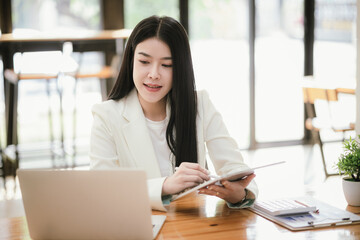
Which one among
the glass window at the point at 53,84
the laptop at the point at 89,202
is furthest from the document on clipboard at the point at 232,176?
the glass window at the point at 53,84

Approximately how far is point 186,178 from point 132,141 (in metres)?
0.43

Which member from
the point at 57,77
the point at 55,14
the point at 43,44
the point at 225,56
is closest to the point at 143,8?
the point at 55,14

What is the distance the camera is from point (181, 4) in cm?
548

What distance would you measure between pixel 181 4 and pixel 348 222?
4.16m

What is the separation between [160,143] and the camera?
2.15m

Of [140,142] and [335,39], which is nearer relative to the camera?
[140,142]

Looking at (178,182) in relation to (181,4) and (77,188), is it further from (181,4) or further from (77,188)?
(181,4)

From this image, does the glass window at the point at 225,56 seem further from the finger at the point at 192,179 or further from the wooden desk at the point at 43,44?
the finger at the point at 192,179

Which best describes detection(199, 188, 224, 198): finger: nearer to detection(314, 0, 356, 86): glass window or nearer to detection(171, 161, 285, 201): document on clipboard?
detection(171, 161, 285, 201): document on clipboard

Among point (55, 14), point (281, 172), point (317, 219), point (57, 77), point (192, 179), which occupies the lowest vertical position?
point (281, 172)

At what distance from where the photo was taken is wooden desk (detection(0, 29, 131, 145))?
14.4 feet

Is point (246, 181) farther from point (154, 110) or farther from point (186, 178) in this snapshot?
point (154, 110)

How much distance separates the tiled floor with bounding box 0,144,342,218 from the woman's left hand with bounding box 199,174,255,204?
1.81 metres

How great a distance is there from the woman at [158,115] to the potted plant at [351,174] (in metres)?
0.31
